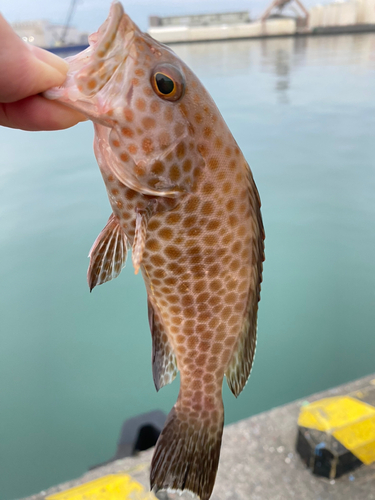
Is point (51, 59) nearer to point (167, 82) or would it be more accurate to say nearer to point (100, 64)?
point (100, 64)


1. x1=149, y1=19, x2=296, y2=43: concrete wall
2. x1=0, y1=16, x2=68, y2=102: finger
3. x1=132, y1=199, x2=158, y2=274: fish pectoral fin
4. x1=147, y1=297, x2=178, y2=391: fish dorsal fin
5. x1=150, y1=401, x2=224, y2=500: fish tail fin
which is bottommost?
x1=150, y1=401, x2=224, y2=500: fish tail fin

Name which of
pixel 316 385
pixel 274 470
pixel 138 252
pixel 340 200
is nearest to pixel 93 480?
pixel 274 470

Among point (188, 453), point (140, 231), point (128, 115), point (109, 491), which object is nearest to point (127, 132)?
point (128, 115)

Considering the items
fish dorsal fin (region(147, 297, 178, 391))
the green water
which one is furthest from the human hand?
the green water

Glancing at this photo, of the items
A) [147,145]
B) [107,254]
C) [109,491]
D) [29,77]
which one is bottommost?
[109,491]

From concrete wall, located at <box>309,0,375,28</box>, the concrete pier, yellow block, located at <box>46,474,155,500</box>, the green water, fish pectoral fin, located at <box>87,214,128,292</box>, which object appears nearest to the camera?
fish pectoral fin, located at <box>87,214,128,292</box>

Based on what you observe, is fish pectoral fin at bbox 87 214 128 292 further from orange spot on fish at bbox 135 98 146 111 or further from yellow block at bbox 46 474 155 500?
yellow block at bbox 46 474 155 500
